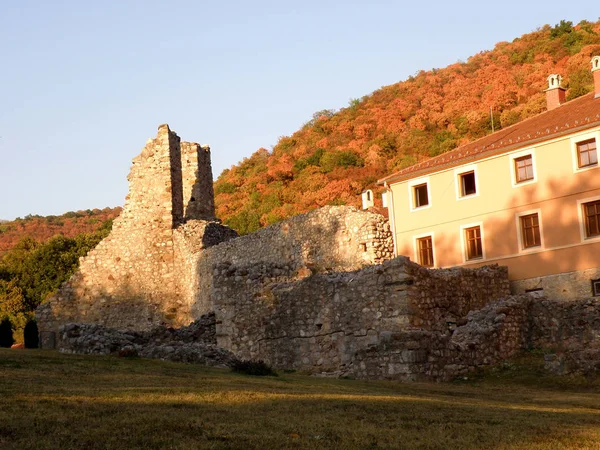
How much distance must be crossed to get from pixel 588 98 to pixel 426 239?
7.74m

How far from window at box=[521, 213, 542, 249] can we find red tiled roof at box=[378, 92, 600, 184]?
2.48m

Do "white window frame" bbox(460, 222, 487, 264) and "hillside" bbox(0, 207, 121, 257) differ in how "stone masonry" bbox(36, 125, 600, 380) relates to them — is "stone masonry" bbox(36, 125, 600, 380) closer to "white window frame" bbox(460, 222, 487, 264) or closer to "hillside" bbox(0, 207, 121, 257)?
"white window frame" bbox(460, 222, 487, 264)

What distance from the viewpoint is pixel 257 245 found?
36094mm

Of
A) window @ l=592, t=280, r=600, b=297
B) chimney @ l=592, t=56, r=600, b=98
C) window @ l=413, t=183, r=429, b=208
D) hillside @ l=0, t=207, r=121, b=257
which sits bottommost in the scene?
window @ l=592, t=280, r=600, b=297

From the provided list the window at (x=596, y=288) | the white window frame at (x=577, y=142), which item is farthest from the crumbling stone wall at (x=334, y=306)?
the white window frame at (x=577, y=142)

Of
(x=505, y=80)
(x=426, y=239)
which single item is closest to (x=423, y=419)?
(x=426, y=239)

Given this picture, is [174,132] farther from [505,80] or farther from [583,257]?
[505,80]

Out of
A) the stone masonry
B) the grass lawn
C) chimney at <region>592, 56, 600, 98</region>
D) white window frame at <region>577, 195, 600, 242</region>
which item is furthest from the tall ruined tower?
the grass lawn

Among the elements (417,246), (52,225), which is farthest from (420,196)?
(52,225)

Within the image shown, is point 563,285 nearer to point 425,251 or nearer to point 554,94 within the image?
point 425,251

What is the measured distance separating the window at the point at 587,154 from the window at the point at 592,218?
129 cm

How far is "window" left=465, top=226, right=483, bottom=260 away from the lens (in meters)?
32.0

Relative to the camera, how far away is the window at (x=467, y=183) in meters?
32.5

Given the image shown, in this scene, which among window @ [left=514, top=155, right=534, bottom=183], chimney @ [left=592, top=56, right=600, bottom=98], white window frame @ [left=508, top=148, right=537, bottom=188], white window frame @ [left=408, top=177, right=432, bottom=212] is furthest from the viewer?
white window frame @ [left=408, top=177, right=432, bottom=212]
